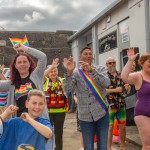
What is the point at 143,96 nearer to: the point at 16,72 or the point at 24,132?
the point at 16,72

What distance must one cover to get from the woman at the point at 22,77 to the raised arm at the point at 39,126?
99 cm

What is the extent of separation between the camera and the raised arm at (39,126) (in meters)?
2.99

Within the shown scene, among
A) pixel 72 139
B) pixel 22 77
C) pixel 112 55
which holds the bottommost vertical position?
pixel 72 139

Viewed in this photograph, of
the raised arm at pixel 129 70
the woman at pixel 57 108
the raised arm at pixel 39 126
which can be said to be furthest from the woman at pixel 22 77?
the woman at pixel 57 108

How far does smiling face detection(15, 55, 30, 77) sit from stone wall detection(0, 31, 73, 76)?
16497 mm

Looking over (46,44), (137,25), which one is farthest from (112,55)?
(46,44)

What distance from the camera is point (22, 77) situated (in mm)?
4176

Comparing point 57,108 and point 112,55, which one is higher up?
point 112,55

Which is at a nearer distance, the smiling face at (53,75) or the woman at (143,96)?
the woman at (143,96)

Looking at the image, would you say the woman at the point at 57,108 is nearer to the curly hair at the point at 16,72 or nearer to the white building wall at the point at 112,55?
the curly hair at the point at 16,72

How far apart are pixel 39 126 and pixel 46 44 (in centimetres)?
1853

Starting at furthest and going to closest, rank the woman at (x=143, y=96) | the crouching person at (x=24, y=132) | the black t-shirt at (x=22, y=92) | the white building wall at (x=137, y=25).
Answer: the white building wall at (x=137, y=25) < the woman at (x=143, y=96) < the black t-shirt at (x=22, y=92) < the crouching person at (x=24, y=132)

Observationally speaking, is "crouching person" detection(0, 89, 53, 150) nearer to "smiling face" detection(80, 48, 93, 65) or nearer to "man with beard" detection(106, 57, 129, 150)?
"smiling face" detection(80, 48, 93, 65)

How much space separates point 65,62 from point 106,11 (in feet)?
23.0
